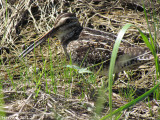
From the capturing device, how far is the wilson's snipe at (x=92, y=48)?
3.89 meters

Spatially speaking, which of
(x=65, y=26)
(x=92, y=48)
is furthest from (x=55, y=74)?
(x=65, y=26)

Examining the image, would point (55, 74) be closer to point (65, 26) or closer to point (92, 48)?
point (92, 48)

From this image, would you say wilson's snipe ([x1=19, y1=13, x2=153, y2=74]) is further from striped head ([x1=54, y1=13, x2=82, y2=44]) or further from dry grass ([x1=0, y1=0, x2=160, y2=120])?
dry grass ([x1=0, y1=0, x2=160, y2=120])

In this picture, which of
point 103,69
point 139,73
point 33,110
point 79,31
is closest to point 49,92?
point 33,110

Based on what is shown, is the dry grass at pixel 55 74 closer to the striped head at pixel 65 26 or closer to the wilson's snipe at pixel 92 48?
the wilson's snipe at pixel 92 48

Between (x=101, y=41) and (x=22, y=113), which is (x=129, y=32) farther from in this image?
(x=22, y=113)

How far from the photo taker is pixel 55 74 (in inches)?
157

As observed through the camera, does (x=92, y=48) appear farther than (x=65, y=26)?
No

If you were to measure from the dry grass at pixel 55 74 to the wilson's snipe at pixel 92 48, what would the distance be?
0.29 meters

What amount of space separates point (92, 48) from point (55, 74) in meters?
0.73

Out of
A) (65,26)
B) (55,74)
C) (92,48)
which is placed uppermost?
(65,26)

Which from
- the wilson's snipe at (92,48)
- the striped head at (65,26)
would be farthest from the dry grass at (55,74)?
the striped head at (65,26)

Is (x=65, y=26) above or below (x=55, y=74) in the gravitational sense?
above

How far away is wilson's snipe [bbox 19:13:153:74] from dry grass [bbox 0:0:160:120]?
29 cm
